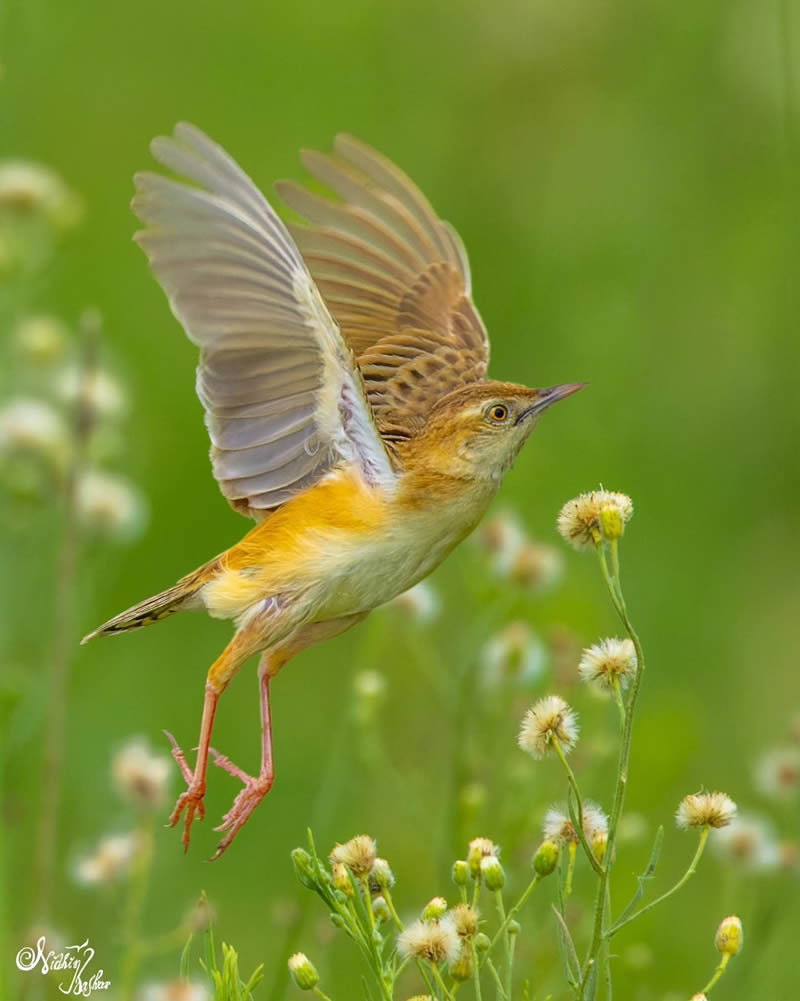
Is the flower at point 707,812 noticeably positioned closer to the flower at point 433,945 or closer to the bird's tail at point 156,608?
the flower at point 433,945

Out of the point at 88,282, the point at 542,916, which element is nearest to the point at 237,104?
the point at 88,282

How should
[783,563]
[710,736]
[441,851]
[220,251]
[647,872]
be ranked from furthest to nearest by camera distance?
[783,563] → [710,736] → [441,851] → [220,251] → [647,872]

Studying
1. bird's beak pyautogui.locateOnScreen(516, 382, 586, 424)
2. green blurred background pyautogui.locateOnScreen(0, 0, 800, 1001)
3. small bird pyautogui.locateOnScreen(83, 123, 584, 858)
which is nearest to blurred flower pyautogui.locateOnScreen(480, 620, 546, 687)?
green blurred background pyautogui.locateOnScreen(0, 0, 800, 1001)

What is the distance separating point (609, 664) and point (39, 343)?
2.63 meters

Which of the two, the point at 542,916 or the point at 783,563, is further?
the point at 783,563

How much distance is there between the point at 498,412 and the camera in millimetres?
3803

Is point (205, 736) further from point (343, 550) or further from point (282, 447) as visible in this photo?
point (282, 447)

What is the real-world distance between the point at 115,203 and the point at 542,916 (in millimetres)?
4383

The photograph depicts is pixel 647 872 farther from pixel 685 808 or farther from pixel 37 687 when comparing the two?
pixel 37 687

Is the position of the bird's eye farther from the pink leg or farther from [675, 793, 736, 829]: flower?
[675, 793, 736, 829]: flower

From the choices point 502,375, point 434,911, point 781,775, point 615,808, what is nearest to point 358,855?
point 434,911

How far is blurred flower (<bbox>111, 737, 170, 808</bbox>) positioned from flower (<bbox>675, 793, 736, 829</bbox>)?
132 centimetres

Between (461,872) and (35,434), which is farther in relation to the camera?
(35,434)

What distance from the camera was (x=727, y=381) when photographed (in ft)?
24.4
